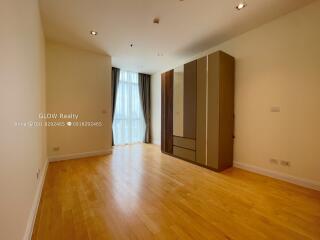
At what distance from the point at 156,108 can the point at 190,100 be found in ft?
8.59

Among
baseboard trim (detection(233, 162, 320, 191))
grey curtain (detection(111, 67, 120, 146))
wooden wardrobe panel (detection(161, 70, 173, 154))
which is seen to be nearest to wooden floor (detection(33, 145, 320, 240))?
baseboard trim (detection(233, 162, 320, 191))

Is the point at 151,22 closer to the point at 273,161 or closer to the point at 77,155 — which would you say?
the point at 273,161

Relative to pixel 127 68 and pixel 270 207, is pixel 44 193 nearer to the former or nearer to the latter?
pixel 270 207

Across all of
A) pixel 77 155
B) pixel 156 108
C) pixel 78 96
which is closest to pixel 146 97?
pixel 156 108

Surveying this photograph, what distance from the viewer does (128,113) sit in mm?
5945

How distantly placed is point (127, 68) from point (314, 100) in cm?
495

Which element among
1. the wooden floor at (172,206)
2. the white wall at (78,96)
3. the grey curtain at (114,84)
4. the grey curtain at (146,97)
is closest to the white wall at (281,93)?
the wooden floor at (172,206)

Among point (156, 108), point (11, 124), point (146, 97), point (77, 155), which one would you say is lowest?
point (77, 155)

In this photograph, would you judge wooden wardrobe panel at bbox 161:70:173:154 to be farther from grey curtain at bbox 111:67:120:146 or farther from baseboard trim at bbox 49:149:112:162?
grey curtain at bbox 111:67:120:146

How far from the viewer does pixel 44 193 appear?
7.55ft

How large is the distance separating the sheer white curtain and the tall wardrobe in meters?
2.28

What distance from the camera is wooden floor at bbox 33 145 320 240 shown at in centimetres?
156

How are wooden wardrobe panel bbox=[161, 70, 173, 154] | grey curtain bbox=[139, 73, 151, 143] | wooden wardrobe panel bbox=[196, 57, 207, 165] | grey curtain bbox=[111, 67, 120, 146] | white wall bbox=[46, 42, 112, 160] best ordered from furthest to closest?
grey curtain bbox=[139, 73, 151, 143] < grey curtain bbox=[111, 67, 120, 146] < wooden wardrobe panel bbox=[161, 70, 173, 154] < white wall bbox=[46, 42, 112, 160] < wooden wardrobe panel bbox=[196, 57, 207, 165]

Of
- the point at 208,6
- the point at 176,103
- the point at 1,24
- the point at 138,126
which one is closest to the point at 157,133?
the point at 138,126
